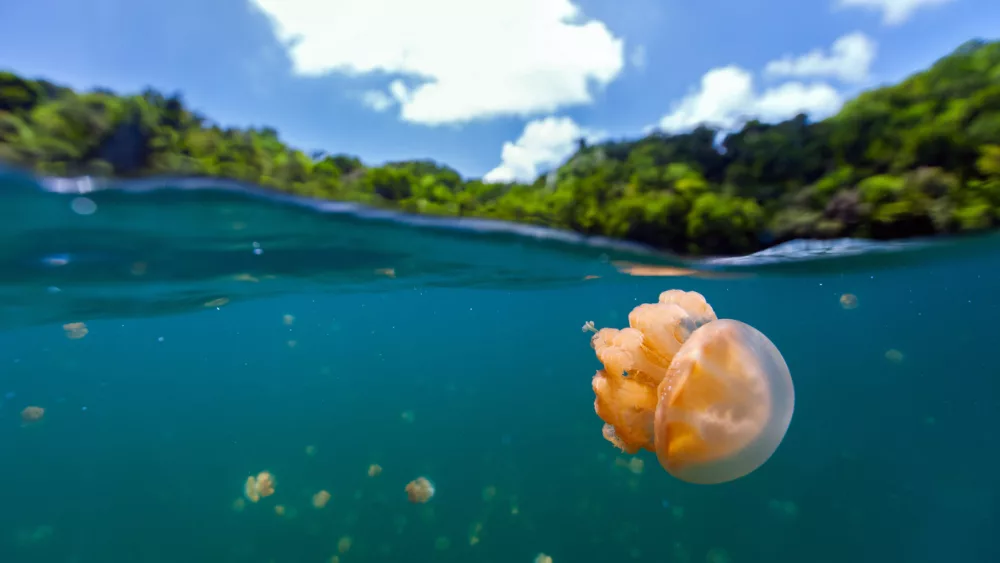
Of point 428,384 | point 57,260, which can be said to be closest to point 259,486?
point 57,260

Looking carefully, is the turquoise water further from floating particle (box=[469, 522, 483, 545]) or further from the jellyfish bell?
the jellyfish bell

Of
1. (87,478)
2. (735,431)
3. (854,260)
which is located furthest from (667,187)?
(87,478)

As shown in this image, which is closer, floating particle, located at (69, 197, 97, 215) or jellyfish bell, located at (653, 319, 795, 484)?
jellyfish bell, located at (653, 319, 795, 484)

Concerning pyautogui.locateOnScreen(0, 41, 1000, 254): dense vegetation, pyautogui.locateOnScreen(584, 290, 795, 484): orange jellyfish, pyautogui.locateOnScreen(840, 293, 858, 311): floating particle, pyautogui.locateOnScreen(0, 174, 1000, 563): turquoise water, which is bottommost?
pyautogui.locateOnScreen(0, 174, 1000, 563): turquoise water

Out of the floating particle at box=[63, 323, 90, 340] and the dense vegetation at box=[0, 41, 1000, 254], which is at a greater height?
the dense vegetation at box=[0, 41, 1000, 254]

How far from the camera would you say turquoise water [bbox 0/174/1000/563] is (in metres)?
9.27

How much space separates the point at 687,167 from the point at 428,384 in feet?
115

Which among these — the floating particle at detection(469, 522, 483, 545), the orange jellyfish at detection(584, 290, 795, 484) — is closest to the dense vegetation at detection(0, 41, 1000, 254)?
the orange jellyfish at detection(584, 290, 795, 484)

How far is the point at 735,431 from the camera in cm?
271

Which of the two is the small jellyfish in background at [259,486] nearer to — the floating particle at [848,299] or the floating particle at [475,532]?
the floating particle at [475,532]

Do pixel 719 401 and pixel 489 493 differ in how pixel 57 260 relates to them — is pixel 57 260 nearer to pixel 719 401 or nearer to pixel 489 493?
pixel 489 493

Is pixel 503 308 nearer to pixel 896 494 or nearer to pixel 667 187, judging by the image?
pixel 667 187

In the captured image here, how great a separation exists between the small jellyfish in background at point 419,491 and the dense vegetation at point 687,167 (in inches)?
176

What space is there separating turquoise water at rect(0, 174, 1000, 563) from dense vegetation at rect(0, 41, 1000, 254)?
0.69 m
